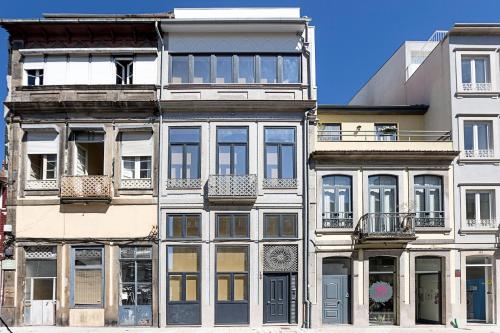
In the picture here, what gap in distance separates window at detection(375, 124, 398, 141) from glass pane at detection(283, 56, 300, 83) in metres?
4.57

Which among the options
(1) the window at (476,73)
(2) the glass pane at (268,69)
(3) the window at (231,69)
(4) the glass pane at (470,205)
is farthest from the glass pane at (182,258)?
(1) the window at (476,73)

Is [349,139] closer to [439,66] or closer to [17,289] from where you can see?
[439,66]

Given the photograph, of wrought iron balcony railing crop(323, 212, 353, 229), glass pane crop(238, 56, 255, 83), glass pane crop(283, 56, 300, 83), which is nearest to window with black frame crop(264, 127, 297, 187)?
wrought iron balcony railing crop(323, 212, 353, 229)

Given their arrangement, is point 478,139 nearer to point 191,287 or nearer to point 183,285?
point 191,287

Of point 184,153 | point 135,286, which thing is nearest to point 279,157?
point 184,153

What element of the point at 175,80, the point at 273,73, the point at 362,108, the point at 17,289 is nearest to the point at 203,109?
the point at 175,80

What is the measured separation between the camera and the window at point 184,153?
22.2 meters

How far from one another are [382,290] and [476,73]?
32.9ft

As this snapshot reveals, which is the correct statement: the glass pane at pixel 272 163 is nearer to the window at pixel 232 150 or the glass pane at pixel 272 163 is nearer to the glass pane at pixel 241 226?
the window at pixel 232 150

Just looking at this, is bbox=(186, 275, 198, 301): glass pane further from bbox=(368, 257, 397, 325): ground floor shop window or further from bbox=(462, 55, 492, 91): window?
bbox=(462, 55, 492, 91): window

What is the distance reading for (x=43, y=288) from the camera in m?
21.8

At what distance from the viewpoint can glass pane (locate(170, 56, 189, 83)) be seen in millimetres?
22766

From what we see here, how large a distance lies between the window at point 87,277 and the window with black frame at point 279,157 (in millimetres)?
7522

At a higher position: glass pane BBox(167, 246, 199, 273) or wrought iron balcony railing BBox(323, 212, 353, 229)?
wrought iron balcony railing BBox(323, 212, 353, 229)
